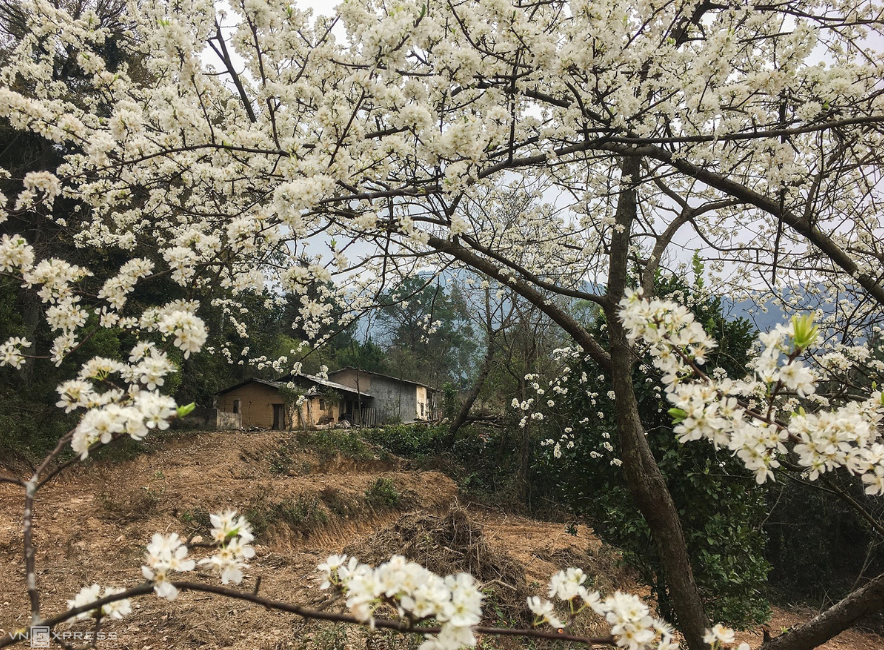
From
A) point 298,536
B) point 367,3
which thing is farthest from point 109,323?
point 298,536

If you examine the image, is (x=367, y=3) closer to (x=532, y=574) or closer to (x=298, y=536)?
(x=532, y=574)

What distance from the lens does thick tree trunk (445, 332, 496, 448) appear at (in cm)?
1257

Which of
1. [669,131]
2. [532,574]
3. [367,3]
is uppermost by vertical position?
[367,3]

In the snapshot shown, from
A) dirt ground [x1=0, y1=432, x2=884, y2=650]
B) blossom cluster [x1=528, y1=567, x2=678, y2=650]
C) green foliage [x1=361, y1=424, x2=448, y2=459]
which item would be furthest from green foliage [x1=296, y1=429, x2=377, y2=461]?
blossom cluster [x1=528, y1=567, x2=678, y2=650]

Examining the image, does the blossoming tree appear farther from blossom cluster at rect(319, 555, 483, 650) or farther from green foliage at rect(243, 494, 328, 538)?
green foliage at rect(243, 494, 328, 538)

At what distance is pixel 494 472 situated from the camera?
13.0 metres

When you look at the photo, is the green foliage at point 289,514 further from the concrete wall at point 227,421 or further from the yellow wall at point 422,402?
the yellow wall at point 422,402

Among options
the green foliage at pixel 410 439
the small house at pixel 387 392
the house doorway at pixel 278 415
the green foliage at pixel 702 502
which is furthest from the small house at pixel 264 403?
the green foliage at pixel 702 502

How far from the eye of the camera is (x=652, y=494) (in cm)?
330

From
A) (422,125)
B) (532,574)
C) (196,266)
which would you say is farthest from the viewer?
(532,574)

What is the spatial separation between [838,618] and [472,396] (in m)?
10.7

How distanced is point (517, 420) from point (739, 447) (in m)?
11.0

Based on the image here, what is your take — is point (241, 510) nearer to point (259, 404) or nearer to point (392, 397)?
point (259, 404)

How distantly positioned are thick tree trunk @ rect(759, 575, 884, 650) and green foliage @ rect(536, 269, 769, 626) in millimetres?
1507
